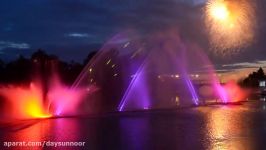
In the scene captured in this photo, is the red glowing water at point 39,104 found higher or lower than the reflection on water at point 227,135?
higher

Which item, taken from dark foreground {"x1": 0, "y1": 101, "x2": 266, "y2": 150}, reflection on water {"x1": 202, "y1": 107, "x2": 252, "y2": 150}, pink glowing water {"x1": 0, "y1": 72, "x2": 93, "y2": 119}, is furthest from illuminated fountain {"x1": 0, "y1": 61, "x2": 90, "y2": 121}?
reflection on water {"x1": 202, "y1": 107, "x2": 252, "y2": 150}

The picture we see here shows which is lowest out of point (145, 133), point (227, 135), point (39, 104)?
point (227, 135)

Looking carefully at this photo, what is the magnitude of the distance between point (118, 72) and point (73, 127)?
2765 centimetres

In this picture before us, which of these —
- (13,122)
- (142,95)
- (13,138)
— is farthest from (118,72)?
(13,138)

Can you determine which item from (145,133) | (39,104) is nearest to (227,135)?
A: (145,133)

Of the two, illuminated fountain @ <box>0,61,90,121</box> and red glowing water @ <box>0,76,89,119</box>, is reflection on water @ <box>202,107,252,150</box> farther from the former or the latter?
red glowing water @ <box>0,76,89,119</box>

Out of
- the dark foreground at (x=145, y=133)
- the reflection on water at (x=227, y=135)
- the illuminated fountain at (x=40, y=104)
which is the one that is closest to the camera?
the reflection on water at (x=227, y=135)

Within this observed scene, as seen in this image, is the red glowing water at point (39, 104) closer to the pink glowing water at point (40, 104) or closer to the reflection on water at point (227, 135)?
the pink glowing water at point (40, 104)

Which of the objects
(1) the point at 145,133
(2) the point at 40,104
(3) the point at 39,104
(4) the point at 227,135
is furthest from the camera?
(2) the point at 40,104

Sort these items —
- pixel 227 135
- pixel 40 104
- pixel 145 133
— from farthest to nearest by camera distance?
1. pixel 40 104
2. pixel 145 133
3. pixel 227 135

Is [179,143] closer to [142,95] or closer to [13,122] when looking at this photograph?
[13,122]

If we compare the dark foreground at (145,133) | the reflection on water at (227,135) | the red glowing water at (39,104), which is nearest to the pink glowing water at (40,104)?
the red glowing water at (39,104)

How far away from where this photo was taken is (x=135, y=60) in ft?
131

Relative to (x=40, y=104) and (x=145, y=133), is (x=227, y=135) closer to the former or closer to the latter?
(x=145, y=133)
